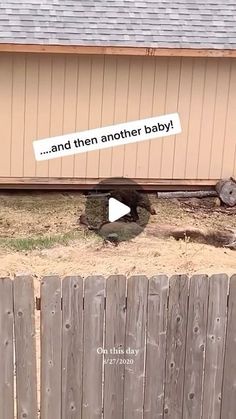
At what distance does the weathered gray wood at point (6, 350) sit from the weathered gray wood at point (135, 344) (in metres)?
0.75

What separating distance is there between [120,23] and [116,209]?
8.87 feet

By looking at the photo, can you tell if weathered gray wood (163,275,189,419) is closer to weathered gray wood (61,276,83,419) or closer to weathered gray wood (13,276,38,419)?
weathered gray wood (61,276,83,419)

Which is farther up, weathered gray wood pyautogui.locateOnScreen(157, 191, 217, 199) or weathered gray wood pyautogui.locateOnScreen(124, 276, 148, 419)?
weathered gray wood pyautogui.locateOnScreen(157, 191, 217, 199)

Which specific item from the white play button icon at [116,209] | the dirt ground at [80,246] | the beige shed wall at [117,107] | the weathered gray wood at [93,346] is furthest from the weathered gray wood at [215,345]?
the beige shed wall at [117,107]

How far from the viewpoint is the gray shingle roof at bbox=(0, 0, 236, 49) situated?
11.7 metres

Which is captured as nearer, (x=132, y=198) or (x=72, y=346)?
(x=72, y=346)

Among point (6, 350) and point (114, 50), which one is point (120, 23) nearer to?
point (114, 50)

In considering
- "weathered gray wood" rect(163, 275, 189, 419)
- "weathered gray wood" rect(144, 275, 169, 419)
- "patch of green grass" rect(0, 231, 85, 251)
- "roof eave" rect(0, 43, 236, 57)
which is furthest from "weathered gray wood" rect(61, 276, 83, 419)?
Answer: "roof eave" rect(0, 43, 236, 57)

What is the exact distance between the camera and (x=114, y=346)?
545 centimetres

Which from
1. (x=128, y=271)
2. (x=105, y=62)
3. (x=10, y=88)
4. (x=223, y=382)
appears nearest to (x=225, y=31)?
(x=105, y=62)

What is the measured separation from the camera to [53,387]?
215 inches

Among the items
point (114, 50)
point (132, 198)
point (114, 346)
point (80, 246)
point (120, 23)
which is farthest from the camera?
point (132, 198)

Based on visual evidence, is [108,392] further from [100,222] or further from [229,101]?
[229,101]

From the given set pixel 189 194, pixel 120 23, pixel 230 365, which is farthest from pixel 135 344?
pixel 189 194
